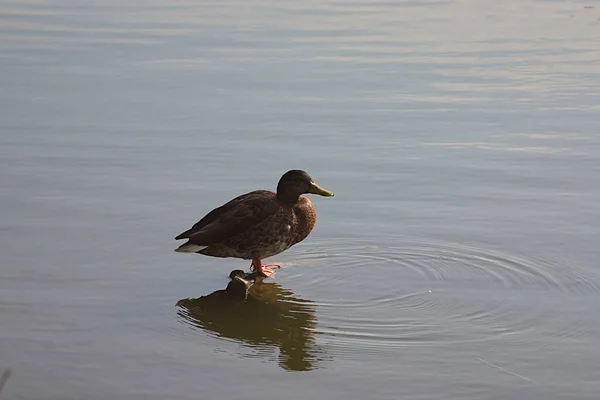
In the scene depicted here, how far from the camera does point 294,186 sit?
7531 millimetres

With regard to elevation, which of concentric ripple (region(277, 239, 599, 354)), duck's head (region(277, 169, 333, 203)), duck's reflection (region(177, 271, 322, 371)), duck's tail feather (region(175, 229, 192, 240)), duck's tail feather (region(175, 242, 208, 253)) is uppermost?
duck's head (region(277, 169, 333, 203))

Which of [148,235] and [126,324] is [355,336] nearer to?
[126,324]

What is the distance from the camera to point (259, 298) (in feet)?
22.6

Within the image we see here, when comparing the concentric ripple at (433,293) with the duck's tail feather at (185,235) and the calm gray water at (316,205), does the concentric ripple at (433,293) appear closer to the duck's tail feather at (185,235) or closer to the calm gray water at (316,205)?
the calm gray water at (316,205)

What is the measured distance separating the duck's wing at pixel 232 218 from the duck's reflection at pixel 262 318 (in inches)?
11.0

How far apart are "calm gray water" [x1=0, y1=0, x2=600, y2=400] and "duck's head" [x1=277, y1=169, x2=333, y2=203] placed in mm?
332

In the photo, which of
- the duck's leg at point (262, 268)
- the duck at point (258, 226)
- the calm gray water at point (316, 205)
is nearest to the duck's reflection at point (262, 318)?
the calm gray water at point (316, 205)

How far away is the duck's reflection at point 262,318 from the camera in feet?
19.4

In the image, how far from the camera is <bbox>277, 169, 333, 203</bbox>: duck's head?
7.51m

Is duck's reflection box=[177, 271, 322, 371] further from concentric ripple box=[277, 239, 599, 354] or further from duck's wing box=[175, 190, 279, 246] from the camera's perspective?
duck's wing box=[175, 190, 279, 246]

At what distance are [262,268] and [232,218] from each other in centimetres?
36

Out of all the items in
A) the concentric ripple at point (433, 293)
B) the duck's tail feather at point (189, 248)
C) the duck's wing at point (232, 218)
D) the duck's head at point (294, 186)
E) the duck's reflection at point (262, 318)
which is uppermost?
the duck's head at point (294, 186)

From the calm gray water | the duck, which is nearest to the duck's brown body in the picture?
the duck

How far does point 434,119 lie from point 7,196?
3.77 metres
